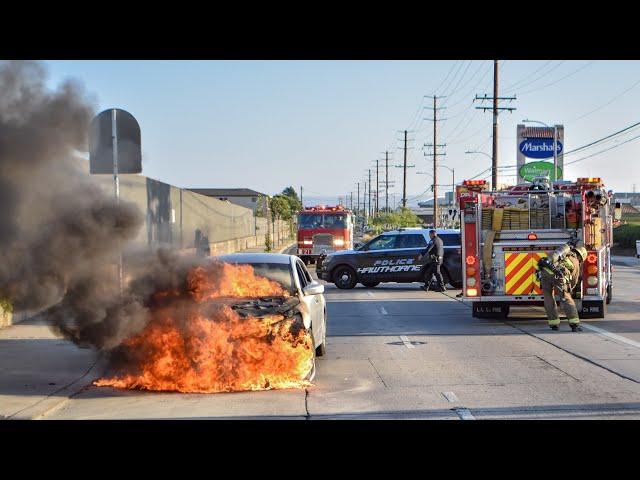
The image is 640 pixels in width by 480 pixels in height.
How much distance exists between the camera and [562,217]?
1723 centimetres

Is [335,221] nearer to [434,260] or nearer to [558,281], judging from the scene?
[434,260]

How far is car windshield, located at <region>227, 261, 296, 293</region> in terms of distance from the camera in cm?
1138

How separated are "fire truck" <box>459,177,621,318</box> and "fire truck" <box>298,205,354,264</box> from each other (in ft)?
76.1

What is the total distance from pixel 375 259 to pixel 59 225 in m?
17.7

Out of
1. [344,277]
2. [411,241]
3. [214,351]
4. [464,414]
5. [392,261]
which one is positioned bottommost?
[464,414]

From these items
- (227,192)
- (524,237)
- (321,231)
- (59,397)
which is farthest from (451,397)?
(227,192)

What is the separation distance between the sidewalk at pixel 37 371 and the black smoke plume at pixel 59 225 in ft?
2.76

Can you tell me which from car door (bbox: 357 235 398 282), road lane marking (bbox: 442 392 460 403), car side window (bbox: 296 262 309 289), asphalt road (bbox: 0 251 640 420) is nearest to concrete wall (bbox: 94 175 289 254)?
car side window (bbox: 296 262 309 289)

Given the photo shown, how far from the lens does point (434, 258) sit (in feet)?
80.7

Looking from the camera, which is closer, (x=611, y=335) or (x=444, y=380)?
(x=444, y=380)

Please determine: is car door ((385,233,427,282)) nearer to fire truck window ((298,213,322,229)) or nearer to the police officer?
the police officer

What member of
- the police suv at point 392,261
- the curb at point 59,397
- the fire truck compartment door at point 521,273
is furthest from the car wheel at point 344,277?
the curb at point 59,397
